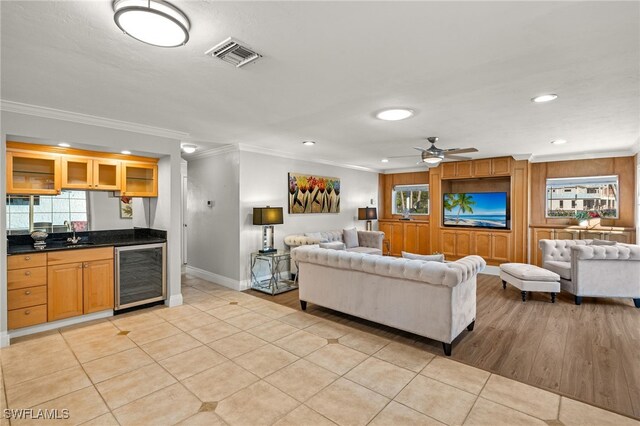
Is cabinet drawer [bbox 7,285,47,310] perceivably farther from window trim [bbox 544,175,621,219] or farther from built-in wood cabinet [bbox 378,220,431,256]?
window trim [bbox 544,175,621,219]

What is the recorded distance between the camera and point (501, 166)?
21.5ft

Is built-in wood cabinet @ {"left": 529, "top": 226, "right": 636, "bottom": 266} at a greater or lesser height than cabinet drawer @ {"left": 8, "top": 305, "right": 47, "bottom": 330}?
greater

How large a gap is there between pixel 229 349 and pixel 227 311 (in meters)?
1.18

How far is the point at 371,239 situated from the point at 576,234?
398 centimetres

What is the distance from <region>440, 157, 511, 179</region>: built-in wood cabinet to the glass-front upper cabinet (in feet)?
23.8

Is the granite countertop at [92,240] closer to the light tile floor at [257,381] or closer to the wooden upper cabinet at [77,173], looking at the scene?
the wooden upper cabinet at [77,173]

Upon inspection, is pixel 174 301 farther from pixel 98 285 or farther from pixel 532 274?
pixel 532 274

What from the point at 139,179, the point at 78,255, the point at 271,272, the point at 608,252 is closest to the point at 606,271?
the point at 608,252

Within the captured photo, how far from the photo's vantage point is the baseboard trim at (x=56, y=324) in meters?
3.38

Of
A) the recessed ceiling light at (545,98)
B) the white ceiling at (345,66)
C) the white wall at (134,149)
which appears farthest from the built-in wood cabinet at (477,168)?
the white wall at (134,149)

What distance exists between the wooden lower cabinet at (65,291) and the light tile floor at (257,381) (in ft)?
0.78

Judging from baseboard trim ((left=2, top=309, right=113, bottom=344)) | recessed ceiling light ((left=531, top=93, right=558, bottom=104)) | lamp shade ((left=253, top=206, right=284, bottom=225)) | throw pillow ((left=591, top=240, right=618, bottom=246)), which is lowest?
baseboard trim ((left=2, top=309, right=113, bottom=344))

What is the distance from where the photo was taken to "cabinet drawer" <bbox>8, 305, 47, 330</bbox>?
332cm

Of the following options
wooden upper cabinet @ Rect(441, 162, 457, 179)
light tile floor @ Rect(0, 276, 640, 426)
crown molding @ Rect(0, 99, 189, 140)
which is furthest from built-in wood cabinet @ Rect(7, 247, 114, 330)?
wooden upper cabinet @ Rect(441, 162, 457, 179)
